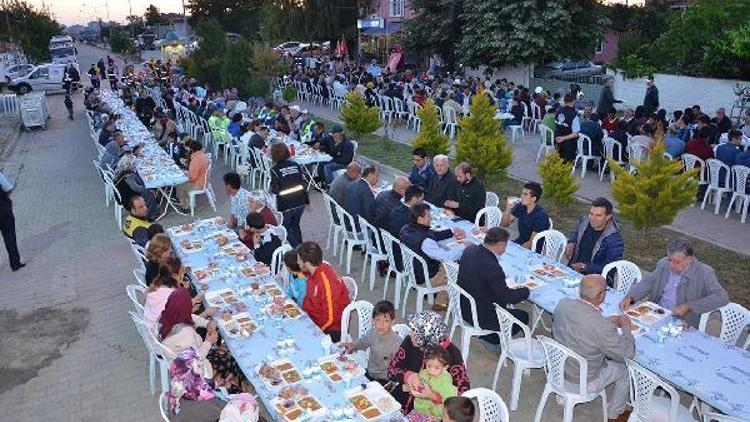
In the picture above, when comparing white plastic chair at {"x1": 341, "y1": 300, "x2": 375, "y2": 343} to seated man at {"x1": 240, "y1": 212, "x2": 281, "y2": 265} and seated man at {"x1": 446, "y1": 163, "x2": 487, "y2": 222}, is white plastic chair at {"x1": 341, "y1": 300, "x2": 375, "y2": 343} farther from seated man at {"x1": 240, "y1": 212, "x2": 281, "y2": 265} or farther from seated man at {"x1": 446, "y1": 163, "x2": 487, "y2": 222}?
seated man at {"x1": 446, "y1": 163, "x2": 487, "y2": 222}

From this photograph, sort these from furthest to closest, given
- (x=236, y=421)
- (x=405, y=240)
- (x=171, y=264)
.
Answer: (x=405, y=240) → (x=171, y=264) → (x=236, y=421)

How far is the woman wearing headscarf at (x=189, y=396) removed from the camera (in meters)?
4.30

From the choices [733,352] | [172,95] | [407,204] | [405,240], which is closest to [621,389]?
[733,352]

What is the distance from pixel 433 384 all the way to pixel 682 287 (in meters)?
2.88

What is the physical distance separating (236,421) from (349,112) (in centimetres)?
1337

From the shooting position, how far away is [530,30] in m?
24.5

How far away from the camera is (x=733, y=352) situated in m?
4.84

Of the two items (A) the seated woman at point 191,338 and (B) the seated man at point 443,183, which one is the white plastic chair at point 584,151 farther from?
(A) the seated woman at point 191,338

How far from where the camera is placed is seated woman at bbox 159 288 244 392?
17.4ft

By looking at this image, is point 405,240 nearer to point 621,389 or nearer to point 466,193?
point 466,193

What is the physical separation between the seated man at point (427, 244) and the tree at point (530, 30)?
61.7 ft

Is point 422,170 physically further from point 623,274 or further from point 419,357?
point 419,357

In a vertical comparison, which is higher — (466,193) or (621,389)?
(466,193)

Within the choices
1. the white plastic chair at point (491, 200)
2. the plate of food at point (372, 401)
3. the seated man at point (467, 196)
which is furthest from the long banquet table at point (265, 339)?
the white plastic chair at point (491, 200)
